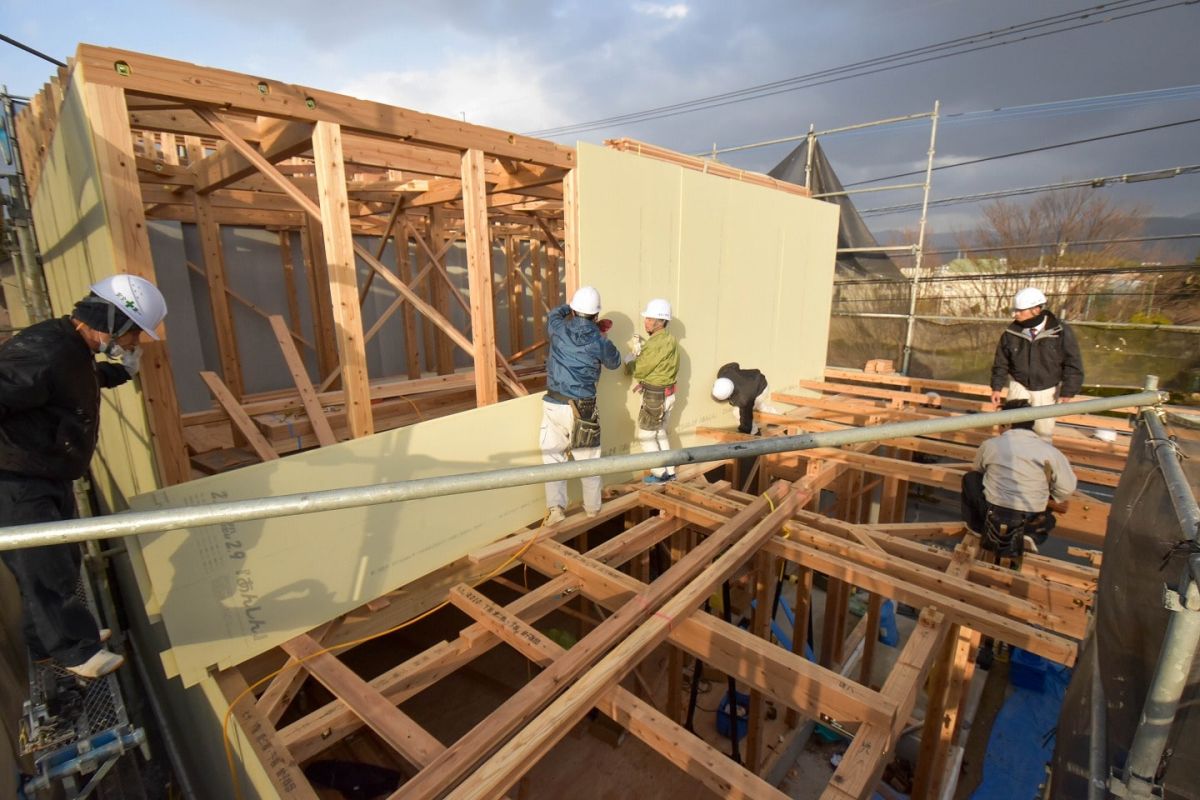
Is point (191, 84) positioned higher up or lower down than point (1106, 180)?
lower down

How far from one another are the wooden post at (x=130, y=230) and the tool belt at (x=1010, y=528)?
541cm

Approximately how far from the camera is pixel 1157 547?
1968 millimetres

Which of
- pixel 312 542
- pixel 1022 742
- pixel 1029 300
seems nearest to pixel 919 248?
pixel 1029 300

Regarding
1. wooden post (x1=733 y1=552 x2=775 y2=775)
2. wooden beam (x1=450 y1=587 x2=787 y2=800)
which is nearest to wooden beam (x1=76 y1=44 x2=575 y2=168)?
wooden beam (x1=450 y1=587 x2=787 y2=800)

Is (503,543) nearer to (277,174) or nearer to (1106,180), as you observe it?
(277,174)

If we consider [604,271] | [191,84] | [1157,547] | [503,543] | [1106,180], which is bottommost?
[503,543]

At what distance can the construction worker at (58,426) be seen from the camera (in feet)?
8.16

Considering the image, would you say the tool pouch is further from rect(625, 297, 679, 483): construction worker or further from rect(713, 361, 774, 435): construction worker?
rect(713, 361, 774, 435): construction worker

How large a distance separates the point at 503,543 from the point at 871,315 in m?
9.58

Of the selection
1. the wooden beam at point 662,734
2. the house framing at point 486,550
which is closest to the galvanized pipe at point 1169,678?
the house framing at point 486,550

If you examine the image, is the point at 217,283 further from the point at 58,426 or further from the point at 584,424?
the point at 584,424

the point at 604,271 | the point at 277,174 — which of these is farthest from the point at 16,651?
the point at 604,271

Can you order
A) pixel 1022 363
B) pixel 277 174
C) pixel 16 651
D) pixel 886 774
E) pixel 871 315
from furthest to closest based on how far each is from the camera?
1. pixel 871 315
2. pixel 1022 363
3. pixel 886 774
4. pixel 16 651
5. pixel 277 174

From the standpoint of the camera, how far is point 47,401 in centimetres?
254
